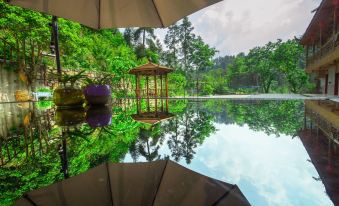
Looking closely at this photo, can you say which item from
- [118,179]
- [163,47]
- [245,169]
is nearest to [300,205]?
[245,169]

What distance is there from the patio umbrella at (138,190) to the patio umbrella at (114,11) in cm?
118

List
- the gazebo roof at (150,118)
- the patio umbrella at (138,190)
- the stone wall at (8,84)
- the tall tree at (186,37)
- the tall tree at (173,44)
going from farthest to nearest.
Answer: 1. the tall tree at (173,44)
2. the tall tree at (186,37)
3. the stone wall at (8,84)
4. the gazebo roof at (150,118)
5. the patio umbrella at (138,190)

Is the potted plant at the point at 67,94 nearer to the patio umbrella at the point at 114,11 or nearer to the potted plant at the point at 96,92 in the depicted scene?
the potted plant at the point at 96,92

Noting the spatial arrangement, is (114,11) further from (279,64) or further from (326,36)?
(279,64)

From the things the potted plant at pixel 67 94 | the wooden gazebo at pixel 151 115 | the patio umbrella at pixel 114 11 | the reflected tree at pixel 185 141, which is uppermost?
the patio umbrella at pixel 114 11

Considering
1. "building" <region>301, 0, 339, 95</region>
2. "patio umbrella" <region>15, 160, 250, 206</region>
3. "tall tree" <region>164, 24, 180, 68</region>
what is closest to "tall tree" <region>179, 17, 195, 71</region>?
"tall tree" <region>164, 24, 180, 68</region>

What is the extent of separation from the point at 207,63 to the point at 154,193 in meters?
21.3

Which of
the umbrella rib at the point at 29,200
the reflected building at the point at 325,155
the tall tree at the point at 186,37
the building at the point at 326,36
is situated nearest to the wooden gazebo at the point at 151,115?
the reflected building at the point at 325,155

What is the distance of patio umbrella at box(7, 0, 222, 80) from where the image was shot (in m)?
1.63

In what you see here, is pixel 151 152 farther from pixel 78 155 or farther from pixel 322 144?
pixel 322 144

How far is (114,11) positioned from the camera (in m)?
1.84

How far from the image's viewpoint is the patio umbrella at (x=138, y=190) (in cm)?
49

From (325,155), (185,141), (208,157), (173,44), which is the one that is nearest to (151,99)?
(185,141)

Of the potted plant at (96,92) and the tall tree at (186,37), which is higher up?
the tall tree at (186,37)
